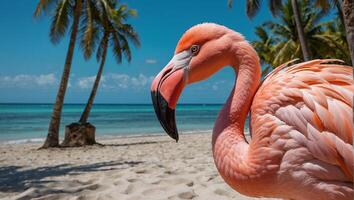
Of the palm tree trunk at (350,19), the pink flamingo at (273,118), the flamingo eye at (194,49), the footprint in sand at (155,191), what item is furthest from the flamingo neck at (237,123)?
the footprint in sand at (155,191)

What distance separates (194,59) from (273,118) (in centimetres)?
60

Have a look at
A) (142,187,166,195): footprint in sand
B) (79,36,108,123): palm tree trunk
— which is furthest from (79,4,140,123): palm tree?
(142,187,166,195): footprint in sand

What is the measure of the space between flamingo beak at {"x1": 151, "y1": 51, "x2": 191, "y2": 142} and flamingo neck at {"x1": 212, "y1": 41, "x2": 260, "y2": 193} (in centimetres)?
29

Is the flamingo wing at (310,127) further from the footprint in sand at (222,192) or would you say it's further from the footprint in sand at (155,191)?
the footprint in sand at (155,191)

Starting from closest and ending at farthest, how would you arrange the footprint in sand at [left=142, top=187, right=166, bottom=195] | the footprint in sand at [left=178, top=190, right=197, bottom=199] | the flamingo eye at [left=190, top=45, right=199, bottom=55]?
the flamingo eye at [left=190, top=45, right=199, bottom=55] → the footprint in sand at [left=178, top=190, right=197, bottom=199] → the footprint in sand at [left=142, top=187, right=166, bottom=195]

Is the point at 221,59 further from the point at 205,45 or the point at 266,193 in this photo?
the point at 266,193

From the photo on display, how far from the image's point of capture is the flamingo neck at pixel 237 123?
184 centimetres

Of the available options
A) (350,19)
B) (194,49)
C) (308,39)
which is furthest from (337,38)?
(350,19)

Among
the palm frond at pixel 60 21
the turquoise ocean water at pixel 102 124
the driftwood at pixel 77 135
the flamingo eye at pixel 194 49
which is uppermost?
the palm frond at pixel 60 21

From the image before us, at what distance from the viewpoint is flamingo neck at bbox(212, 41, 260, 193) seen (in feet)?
6.03

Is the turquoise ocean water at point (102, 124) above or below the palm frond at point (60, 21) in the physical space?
below

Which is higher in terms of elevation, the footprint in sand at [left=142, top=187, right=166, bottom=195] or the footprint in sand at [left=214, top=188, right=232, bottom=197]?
the footprint in sand at [left=214, top=188, right=232, bottom=197]

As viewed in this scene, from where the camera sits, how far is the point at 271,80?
2.01 metres

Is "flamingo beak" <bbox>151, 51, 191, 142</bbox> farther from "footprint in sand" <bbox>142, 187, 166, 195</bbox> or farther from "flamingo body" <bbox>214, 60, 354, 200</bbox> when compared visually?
"footprint in sand" <bbox>142, 187, 166, 195</bbox>
